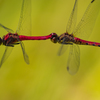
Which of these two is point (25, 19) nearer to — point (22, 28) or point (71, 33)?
point (22, 28)

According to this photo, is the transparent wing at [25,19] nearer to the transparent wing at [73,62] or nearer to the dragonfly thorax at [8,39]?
the dragonfly thorax at [8,39]

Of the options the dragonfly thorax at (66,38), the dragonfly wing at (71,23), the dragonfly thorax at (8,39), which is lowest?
the dragonfly thorax at (8,39)

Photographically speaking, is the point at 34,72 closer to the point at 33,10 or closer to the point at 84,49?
the point at 84,49

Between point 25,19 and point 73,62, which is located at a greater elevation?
point 25,19

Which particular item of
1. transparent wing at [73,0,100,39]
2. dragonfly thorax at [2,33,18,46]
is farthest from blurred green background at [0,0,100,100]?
transparent wing at [73,0,100,39]

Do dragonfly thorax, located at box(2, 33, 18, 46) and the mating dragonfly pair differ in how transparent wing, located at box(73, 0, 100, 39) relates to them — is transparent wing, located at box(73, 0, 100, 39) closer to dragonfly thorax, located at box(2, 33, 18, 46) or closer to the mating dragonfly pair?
the mating dragonfly pair

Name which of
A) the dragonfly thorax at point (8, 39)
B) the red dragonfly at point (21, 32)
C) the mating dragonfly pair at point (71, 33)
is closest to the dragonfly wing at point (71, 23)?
the mating dragonfly pair at point (71, 33)

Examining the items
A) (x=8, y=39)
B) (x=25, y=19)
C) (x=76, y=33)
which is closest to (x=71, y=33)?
(x=76, y=33)
